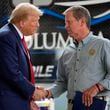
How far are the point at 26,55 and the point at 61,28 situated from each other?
1628 mm

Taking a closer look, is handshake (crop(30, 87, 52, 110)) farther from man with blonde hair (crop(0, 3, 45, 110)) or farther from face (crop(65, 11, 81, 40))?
face (crop(65, 11, 81, 40))

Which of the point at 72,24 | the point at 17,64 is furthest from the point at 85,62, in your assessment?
the point at 17,64

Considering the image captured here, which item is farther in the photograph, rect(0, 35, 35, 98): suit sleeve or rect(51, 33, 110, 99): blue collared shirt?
rect(51, 33, 110, 99): blue collared shirt

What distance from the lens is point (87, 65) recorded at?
8.50ft

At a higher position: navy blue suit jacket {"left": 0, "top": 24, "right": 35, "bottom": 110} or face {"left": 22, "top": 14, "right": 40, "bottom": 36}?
face {"left": 22, "top": 14, "right": 40, "bottom": 36}

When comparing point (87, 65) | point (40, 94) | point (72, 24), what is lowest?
point (40, 94)

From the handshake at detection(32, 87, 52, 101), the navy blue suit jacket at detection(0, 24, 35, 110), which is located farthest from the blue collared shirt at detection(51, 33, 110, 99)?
the navy blue suit jacket at detection(0, 24, 35, 110)

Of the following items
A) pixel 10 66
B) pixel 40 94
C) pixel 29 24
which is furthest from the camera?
pixel 40 94

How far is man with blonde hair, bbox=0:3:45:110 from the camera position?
2.38 m

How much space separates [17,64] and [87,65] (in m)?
0.48

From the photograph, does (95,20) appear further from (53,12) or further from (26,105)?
(26,105)

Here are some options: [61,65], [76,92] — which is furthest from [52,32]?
[76,92]

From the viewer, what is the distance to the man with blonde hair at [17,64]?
2.38 m

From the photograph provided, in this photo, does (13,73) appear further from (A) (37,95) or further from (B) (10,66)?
(A) (37,95)
